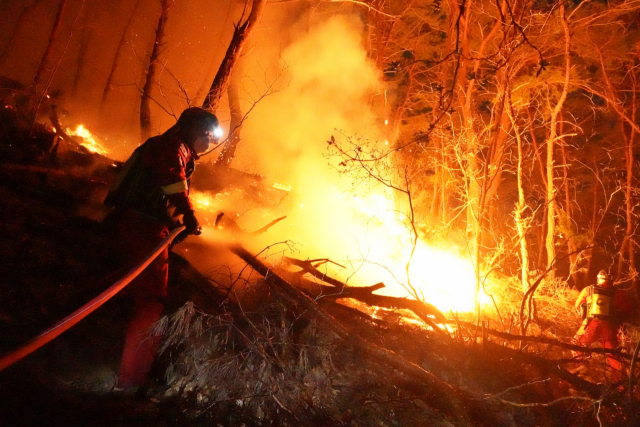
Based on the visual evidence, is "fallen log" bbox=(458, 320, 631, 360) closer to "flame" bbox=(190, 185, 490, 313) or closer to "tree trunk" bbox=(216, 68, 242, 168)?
"flame" bbox=(190, 185, 490, 313)

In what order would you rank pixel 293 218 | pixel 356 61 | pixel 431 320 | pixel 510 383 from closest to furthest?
1. pixel 510 383
2. pixel 431 320
3. pixel 293 218
4. pixel 356 61

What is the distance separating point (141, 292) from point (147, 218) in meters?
0.67

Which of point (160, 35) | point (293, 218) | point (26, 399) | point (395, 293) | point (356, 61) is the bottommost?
point (26, 399)

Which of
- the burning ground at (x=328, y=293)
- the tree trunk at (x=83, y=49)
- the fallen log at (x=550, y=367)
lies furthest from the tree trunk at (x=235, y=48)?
the tree trunk at (x=83, y=49)

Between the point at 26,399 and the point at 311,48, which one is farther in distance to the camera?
the point at 311,48

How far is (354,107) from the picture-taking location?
13500mm

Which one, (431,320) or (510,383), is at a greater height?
(431,320)

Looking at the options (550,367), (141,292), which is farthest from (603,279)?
(141,292)

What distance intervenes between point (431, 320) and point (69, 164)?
24.2ft

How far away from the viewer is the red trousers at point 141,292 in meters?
2.76

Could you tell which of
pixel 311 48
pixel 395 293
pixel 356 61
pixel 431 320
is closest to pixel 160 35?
pixel 311 48

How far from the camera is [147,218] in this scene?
3.05m

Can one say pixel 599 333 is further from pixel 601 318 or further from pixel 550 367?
pixel 550 367

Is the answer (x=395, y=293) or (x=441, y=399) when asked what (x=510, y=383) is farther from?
(x=395, y=293)
